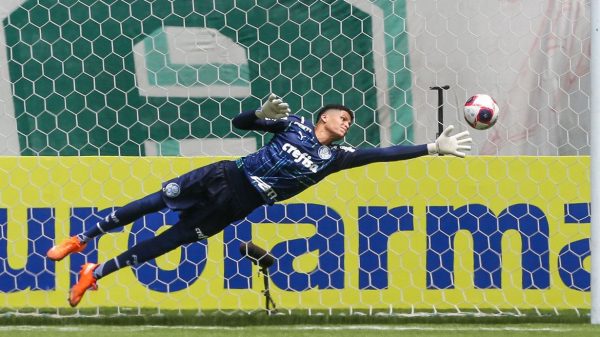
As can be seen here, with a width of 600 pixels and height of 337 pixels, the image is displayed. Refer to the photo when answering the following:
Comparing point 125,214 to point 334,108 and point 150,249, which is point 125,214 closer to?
point 150,249

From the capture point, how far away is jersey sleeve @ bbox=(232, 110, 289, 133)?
16.1ft

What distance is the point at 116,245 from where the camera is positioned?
5.41 meters

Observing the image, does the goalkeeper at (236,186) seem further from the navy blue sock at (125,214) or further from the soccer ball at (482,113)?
the soccer ball at (482,113)

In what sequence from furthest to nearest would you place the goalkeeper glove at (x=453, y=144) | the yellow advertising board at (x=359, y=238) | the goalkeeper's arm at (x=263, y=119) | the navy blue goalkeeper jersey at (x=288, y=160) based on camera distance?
the yellow advertising board at (x=359, y=238) → the navy blue goalkeeper jersey at (x=288, y=160) → the goalkeeper's arm at (x=263, y=119) → the goalkeeper glove at (x=453, y=144)

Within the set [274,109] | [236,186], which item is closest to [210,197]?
[236,186]

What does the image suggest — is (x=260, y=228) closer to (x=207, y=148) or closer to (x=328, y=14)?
(x=207, y=148)

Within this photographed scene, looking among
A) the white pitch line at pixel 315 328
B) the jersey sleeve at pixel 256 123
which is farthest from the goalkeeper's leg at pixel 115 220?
the jersey sleeve at pixel 256 123

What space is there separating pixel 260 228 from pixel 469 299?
0.89 m

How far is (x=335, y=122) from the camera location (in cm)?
494

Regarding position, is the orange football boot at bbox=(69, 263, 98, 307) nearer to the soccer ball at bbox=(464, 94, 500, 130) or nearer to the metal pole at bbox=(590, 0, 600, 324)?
the soccer ball at bbox=(464, 94, 500, 130)

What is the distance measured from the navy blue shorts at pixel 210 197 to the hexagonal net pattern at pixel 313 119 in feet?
1.26

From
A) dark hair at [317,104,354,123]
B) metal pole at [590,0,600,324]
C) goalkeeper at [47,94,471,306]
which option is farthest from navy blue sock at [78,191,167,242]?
metal pole at [590,0,600,324]

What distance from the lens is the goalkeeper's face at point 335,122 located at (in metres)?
4.93

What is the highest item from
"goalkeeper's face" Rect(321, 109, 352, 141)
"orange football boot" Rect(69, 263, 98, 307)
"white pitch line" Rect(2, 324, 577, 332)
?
"goalkeeper's face" Rect(321, 109, 352, 141)
